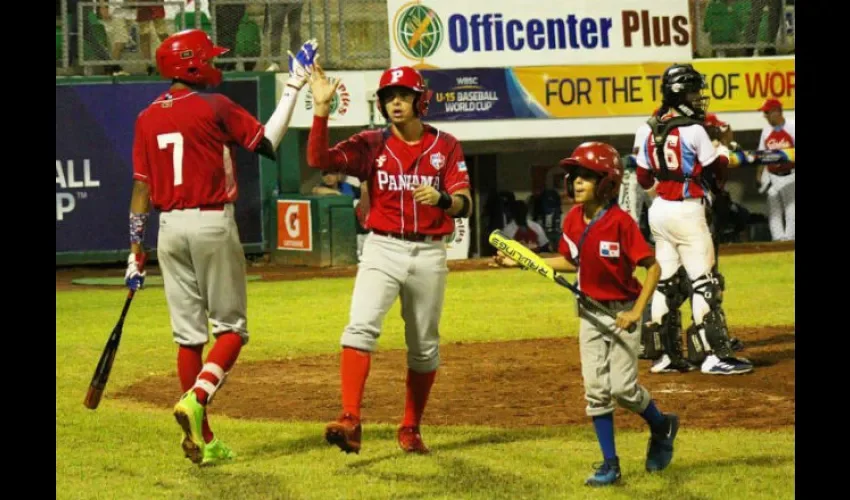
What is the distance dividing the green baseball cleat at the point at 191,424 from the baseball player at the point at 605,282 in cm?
187

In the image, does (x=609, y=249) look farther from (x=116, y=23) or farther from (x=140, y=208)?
(x=116, y=23)

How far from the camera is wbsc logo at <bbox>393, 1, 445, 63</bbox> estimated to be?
24.3 meters

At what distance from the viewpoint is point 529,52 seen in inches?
995

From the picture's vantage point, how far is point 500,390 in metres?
12.3

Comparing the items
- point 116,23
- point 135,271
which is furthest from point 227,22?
point 135,271

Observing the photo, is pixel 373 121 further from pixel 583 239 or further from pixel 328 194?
pixel 583 239

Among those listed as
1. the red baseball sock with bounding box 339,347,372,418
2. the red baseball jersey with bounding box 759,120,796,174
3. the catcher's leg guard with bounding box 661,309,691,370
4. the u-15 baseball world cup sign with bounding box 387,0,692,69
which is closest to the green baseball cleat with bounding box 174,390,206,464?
the red baseball sock with bounding box 339,347,372,418

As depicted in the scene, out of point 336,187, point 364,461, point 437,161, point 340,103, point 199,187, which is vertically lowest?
point 364,461

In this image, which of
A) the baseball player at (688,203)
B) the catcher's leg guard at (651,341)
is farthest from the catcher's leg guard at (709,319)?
the catcher's leg guard at (651,341)

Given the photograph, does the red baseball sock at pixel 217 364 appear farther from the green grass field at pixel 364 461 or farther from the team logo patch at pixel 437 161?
the team logo patch at pixel 437 161

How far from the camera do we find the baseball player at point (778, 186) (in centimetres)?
2498

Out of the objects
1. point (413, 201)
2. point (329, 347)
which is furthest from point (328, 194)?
point (413, 201)

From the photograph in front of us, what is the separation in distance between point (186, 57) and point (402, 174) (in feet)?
4.57

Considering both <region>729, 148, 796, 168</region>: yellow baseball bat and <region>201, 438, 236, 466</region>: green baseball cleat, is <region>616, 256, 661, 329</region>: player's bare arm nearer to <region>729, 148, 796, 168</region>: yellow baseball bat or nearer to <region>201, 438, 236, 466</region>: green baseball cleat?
<region>201, 438, 236, 466</region>: green baseball cleat
